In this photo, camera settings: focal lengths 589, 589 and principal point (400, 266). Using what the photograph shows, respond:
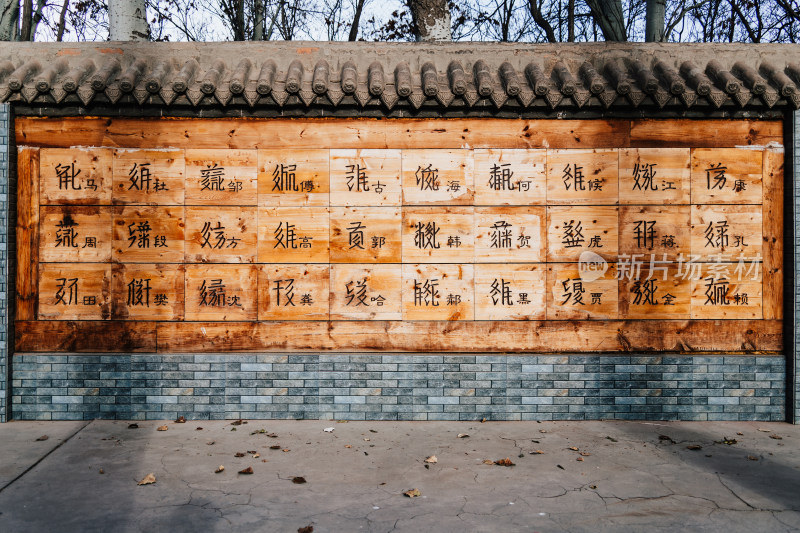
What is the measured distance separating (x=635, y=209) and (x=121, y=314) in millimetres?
5052

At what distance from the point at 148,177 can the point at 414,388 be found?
3264 mm

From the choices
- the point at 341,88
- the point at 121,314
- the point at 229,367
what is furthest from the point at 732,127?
the point at 121,314

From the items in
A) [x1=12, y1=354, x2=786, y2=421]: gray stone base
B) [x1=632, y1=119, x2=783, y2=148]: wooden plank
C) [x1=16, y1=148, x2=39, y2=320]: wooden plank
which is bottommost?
[x1=12, y1=354, x2=786, y2=421]: gray stone base

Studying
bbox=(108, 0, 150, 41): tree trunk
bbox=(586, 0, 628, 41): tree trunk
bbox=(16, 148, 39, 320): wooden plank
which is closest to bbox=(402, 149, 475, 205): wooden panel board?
bbox=(16, 148, 39, 320): wooden plank

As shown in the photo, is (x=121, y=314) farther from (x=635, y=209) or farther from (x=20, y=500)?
(x=635, y=209)

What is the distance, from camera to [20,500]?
387 centimetres

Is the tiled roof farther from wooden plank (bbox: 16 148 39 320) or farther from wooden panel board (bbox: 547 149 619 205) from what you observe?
wooden plank (bbox: 16 148 39 320)

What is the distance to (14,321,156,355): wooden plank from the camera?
5.65 meters

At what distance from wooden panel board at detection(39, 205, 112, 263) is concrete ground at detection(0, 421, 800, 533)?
1.59 m

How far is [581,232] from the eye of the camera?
5.70 m

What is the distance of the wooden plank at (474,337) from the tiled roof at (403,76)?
6.79 feet

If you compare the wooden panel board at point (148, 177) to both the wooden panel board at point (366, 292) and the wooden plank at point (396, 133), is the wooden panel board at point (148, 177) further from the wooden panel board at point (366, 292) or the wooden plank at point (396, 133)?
the wooden panel board at point (366, 292)

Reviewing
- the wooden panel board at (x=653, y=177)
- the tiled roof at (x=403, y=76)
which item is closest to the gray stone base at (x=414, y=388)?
the wooden panel board at (x=653, y=177)

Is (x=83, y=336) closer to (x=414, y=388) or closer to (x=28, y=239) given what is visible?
(x=28, y=239)
